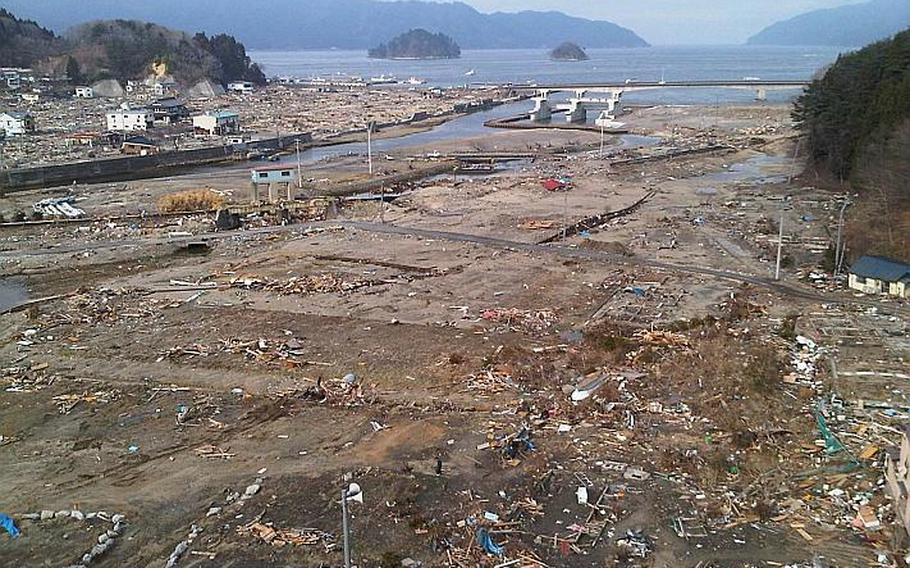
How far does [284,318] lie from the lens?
21359mm

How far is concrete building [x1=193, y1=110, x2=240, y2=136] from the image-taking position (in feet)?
227

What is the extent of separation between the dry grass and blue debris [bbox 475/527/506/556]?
97.2 feet

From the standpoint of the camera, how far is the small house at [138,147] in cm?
5503

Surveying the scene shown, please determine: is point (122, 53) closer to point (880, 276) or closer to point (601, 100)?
point (601, 100)

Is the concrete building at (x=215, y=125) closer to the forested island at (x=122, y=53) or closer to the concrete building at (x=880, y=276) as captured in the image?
the forested island at (x=122, y=53)

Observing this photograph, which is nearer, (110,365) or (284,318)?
(110,365)

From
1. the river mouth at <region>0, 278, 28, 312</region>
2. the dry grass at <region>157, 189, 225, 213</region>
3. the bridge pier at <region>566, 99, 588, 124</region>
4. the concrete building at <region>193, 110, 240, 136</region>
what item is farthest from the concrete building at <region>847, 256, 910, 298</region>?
the bridge pier at <region>566, 99, 588, 124</region>

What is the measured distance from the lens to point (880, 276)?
21.7 meters

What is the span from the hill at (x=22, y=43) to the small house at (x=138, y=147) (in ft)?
239

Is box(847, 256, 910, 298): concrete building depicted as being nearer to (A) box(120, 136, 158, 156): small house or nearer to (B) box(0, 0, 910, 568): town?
(B) box(0, 0, 910, 568): town

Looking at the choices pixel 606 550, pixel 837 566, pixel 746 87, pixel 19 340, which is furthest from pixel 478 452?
pixel 746 87

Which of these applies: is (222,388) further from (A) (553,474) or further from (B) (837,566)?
(B) (837,566)

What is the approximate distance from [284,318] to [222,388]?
476 cm

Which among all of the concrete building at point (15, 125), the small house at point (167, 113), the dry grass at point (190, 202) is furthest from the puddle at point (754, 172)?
the concrete building at point (15, 125)
